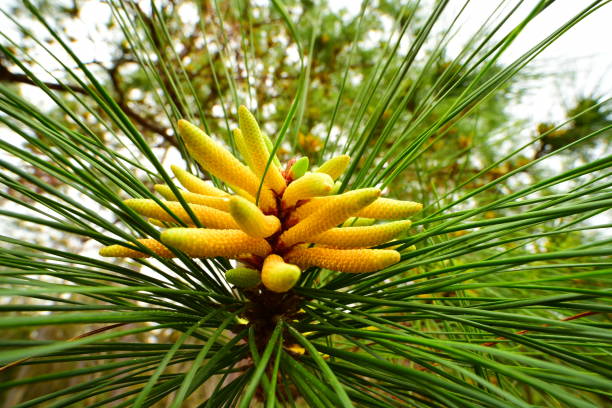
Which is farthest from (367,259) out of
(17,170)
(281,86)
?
(281,86)

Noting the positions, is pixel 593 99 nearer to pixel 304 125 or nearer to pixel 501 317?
pixel 304 125

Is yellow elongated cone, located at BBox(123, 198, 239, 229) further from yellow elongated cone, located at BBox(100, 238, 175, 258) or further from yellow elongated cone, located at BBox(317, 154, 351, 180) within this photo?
yellow elongated cone, located at BBox(317, 154, 351, 180)

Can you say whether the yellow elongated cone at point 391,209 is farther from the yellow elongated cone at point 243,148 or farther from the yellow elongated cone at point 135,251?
the yellow elongated cone at point 135,251

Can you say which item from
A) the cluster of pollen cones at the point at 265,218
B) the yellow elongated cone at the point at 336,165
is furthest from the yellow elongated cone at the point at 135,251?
the yellow elongated cone at the point at 336,165

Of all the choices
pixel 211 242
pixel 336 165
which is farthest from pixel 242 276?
pixel 336 165

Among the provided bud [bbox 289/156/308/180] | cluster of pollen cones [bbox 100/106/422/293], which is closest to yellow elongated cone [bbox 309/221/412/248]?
cluster of pollen cones [bbox 100/106/422/293]

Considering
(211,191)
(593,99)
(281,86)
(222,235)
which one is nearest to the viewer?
(222,235)
